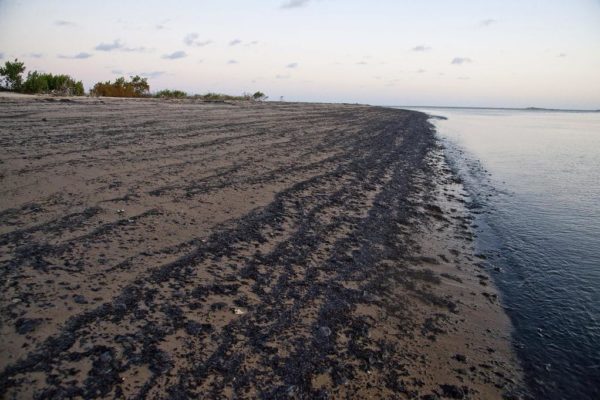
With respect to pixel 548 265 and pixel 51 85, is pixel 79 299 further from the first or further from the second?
pixel 51 85

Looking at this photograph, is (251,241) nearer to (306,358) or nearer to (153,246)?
(153,246)

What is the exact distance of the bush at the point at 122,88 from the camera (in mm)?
28797

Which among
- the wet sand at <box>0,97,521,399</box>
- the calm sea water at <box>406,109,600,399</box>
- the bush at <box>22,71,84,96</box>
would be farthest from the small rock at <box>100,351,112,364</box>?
the bush at <box>22,71,84,96</box>

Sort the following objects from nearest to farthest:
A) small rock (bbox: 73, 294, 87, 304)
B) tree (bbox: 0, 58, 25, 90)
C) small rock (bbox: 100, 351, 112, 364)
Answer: small rock (bbox: 100, 351, 112, 364)
small rock (bbox: 73, 294, 87, 304)
tree (bbox: 0, 58, 25, 90)

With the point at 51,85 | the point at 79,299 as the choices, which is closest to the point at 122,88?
the point at 51,85

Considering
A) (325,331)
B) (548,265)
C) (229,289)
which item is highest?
(229,289)

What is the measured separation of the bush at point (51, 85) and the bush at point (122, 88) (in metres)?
2.29

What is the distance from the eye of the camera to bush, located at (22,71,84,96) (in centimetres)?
2248

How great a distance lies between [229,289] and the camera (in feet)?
10.4

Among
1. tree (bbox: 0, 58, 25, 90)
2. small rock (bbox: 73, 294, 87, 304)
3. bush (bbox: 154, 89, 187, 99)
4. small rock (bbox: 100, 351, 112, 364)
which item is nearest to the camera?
small rock (bbox: 100, 351, 112, 364)

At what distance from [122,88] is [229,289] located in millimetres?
30920

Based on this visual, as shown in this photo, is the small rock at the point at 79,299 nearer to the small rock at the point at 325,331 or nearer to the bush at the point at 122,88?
the small rock at the point at 325,331

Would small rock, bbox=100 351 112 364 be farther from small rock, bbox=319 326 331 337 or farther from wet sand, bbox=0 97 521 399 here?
small rock, bbox=319 326 331 337

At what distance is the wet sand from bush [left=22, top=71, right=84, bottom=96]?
20.2m
